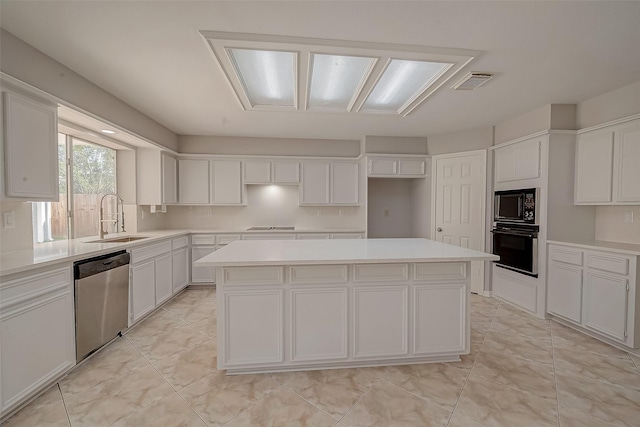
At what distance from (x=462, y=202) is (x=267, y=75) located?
3381 mm

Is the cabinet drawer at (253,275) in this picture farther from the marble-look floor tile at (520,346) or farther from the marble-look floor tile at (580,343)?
the marble-look floor tile at (580,343)

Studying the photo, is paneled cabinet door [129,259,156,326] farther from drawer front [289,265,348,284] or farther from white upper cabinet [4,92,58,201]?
drawer front [289,265,348,284]

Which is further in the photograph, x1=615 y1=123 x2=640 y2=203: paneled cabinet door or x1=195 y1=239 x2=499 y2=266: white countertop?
x1=615 y1=123 x2=640 y2=203: paneled cabinet door

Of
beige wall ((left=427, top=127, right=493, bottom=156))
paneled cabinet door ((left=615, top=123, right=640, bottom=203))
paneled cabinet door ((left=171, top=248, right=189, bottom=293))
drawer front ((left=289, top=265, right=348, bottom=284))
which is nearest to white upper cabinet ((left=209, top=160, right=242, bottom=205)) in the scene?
paneled cabinet door ((left=171, top=248, right=189, bottom=293))

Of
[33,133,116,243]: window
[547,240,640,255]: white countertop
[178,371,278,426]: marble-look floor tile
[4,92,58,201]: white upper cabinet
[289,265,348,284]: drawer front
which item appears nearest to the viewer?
[178,371,278,426]: marble-look floor tile

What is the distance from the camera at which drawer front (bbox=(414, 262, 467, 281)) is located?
7.35 ft

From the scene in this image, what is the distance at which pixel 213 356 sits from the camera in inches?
94.7

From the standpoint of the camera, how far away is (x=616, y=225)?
3.04 metres

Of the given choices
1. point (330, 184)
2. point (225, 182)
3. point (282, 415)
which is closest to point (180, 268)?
point (225, 182)

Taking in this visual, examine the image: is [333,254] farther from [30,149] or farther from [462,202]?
[462,202]

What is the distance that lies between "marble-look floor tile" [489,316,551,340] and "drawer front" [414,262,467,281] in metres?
1.22

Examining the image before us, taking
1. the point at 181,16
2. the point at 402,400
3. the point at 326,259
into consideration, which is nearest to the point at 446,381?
the point at 402,400

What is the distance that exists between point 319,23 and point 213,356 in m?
2.73

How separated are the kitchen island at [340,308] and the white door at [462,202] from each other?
2.12 meters
